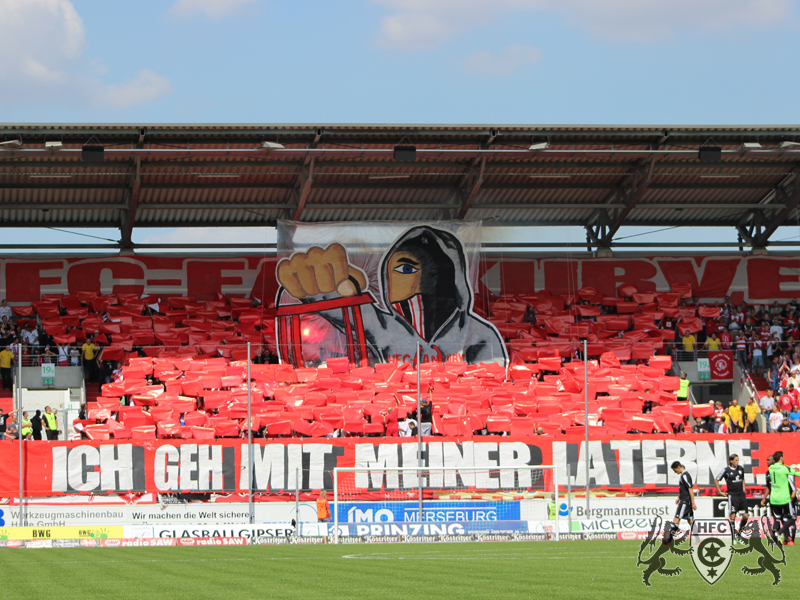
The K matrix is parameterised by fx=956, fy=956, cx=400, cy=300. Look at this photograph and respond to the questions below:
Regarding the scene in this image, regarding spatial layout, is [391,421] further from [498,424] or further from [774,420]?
[774,420]

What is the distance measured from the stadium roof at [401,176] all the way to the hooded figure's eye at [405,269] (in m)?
2.79

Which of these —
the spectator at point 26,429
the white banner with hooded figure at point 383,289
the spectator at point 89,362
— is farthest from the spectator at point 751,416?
the spectator at point 89,362

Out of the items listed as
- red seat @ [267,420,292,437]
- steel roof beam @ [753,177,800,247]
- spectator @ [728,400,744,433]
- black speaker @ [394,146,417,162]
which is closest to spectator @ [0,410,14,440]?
red seat @ [267,420,292,437]

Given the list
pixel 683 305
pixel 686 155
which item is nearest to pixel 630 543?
pixel 686 155

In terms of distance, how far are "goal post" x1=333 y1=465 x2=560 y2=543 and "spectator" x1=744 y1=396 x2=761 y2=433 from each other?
739 centimetres

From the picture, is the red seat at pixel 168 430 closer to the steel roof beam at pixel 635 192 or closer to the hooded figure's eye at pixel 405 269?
the hooded figure's eye at pixel 405 269

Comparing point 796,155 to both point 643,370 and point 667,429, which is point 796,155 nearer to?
point 643,370

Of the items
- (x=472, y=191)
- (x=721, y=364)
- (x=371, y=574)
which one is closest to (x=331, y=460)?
(x=371, y=574)

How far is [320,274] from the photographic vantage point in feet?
111

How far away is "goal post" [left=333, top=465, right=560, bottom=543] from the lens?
2073 centimetres

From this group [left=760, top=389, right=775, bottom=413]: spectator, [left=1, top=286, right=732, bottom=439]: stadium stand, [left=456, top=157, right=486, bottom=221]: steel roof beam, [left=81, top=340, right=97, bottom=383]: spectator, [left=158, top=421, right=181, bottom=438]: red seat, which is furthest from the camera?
[left=456, top=157, right=486, bottom=221]: steel roof beam

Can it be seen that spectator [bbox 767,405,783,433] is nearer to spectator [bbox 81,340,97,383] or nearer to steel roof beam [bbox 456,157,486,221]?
steel roof beam [bbox 456,157,486,221]

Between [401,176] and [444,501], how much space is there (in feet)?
49.5

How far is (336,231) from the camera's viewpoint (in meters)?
34.1
